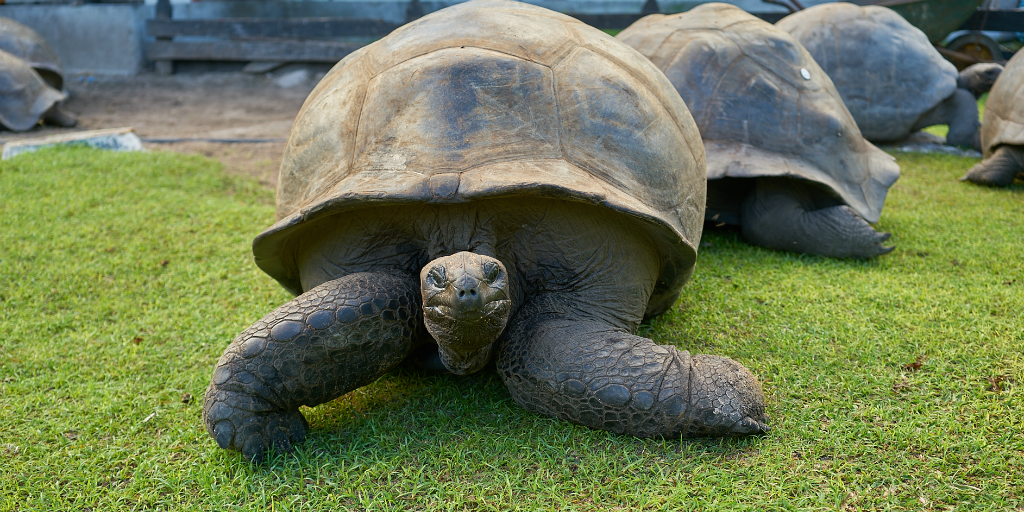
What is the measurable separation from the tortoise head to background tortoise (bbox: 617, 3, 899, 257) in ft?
6.61

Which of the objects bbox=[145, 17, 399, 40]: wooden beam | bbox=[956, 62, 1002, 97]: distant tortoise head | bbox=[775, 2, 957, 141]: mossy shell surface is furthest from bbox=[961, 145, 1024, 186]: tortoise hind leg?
bbox=[145, 17, 399, 40]: wooden beam

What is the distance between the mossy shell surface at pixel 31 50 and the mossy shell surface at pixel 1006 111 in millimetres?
9546

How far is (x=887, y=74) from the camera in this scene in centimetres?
576

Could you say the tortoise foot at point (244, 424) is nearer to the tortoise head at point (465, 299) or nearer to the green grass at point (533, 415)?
the green grass at point (533, 415)

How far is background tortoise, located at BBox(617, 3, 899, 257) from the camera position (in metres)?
3.40

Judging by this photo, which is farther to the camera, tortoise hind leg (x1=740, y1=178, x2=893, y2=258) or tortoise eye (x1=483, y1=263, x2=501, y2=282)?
tortoise hind leg (x1=740, y1=178, x2=893, y2=258)

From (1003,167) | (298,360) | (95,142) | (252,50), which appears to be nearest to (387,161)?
(298,360)

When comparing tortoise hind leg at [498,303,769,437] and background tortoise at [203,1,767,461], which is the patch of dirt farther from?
tortoise hind leg at [498,303,769,437]

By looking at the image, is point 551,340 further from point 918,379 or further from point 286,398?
point 918,379

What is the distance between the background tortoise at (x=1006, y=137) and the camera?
4645 mm

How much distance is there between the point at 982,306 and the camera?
272 cm

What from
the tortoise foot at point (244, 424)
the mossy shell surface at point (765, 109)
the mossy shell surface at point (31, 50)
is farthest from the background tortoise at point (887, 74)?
the mossy shell surface at point (31, 50)

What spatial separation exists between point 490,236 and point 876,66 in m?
5.06

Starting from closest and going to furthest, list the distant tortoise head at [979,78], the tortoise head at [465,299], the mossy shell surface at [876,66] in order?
the tortoise head at [465,299] < the mossy shell surface at [876,66] < the distant tortoise head at [979,78]
